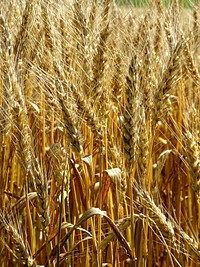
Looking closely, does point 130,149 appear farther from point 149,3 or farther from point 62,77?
point 149,3

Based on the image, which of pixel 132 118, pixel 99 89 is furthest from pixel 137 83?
pixel 99 89

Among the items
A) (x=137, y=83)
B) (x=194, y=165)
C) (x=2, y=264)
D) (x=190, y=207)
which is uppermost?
(x=137, y=83)

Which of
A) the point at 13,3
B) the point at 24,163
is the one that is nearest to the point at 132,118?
the point at 24,163

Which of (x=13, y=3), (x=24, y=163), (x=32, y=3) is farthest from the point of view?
(x=13, y=3)

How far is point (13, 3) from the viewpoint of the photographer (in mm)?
2561

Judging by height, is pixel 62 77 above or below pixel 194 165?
above

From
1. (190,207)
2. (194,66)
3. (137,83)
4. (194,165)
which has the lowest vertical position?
(190,207)

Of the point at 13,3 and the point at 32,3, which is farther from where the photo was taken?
the point at 13,3

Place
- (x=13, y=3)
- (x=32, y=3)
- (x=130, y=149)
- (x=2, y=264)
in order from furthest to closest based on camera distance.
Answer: (x=13, y=3)
(x=32, y=3)
(x=2, y=264)
(x=130, y=149)

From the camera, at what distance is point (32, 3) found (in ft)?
7.39

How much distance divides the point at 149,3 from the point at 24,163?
61.4 inches

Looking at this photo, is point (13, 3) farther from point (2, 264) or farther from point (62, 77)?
point (2, 264)

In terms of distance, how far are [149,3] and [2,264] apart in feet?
5.21

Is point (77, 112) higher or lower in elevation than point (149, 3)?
lower
